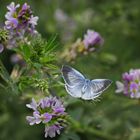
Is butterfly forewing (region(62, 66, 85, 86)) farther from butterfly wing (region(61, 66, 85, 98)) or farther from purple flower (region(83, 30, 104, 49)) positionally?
purple flower (region(83, 30, 104, 49))

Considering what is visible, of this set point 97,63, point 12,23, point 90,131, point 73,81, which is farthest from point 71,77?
point 97,63

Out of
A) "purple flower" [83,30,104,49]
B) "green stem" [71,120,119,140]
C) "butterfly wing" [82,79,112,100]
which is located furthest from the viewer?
"green stem" [71,120,119,140]

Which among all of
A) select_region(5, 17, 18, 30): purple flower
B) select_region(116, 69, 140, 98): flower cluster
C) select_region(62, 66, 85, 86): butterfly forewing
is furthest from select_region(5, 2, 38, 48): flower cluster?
select_region(116, 69, 140, 98): flower cluster

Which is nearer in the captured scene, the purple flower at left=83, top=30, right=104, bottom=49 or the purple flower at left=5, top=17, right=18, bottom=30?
the purple flower at left=5, top=17, right=18, bottom=30

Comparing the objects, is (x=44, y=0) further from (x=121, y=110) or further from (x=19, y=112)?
(x=121, y=110)

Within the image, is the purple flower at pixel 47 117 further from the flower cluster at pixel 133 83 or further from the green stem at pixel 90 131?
the green stem at pixel 90 131

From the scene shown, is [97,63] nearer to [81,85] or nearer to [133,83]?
[133,83]

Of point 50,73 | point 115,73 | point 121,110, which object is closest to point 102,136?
point 121,110
